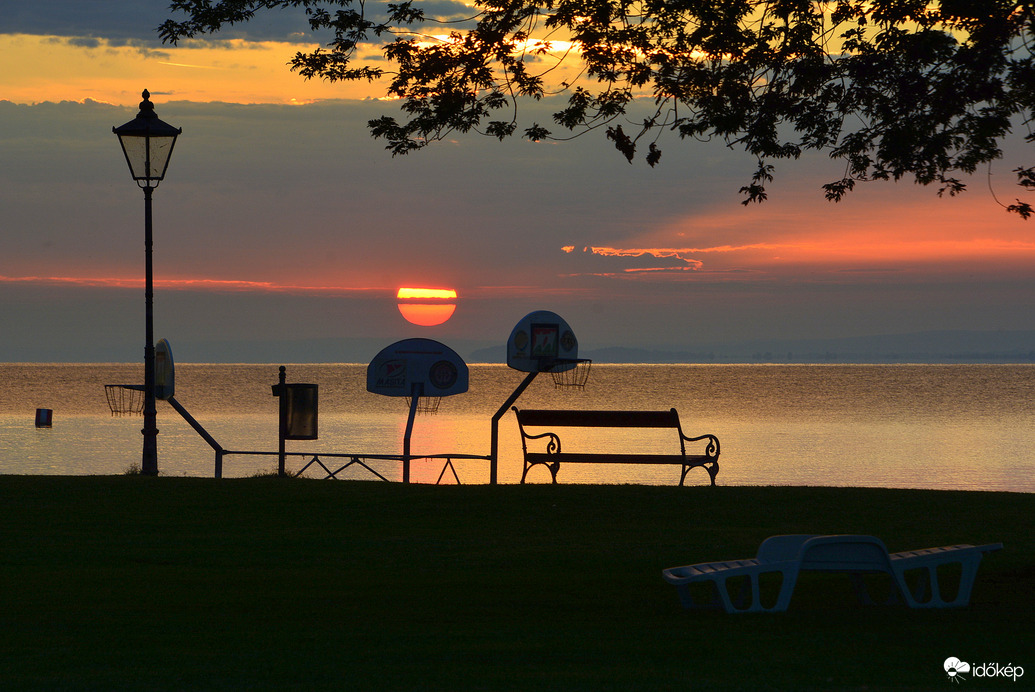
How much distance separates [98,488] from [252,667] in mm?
10281

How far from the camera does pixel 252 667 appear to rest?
6172 millimetres

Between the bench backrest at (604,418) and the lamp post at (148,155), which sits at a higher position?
the lamp post at (148,155)

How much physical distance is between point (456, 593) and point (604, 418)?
1081cm

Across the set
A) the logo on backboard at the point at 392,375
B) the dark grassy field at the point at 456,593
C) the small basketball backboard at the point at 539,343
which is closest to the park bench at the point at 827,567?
the dark grassy field at the point at 456,593

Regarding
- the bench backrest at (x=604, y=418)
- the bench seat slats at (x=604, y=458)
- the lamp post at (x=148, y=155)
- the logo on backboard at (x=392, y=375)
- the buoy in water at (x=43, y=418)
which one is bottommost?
the buoy in water at (x=43, y=418)

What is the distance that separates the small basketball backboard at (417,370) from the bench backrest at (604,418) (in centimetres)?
334

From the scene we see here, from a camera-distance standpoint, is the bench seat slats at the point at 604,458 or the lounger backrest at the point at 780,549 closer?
the lounger backrest at the point at 780,549

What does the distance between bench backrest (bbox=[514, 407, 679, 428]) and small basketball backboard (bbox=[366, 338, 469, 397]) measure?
3344 millimetres

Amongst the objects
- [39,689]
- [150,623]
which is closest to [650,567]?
[150,623]

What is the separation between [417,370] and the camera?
23078 millimetres

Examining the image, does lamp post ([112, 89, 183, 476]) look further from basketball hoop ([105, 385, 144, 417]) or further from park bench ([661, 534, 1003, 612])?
park bench ([661, 534, 1003, 612])

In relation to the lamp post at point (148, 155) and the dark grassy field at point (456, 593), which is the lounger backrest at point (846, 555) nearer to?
the dark grassy field at point (456, 593)

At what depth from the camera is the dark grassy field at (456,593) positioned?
242 inches

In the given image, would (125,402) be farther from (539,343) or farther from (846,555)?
(846,555)
